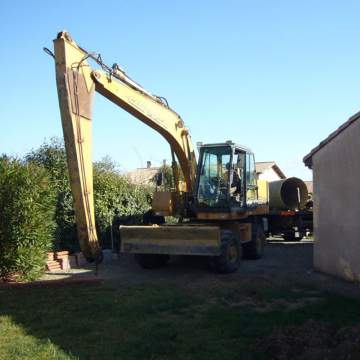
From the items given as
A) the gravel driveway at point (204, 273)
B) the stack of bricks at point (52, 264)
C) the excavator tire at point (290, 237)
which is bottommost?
the gravel driveway at point (204, 273)

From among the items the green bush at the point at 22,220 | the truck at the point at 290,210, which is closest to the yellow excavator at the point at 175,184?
the green bush at the point at 22,220

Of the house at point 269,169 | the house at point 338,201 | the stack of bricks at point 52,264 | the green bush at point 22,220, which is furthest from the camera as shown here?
the house at point 269,169

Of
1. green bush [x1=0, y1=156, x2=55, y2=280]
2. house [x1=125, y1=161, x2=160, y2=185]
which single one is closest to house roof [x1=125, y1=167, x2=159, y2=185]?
house [x1=125, y1=161, x2=160, y2=185]

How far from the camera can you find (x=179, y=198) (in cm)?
1420

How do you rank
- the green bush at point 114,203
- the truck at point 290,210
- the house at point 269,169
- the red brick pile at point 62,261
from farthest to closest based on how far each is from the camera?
the house at point 269,169 → the truck at point 290,210 → the green bush at point 114,203 → the red brick pile at point 62,261

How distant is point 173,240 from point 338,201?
372cm

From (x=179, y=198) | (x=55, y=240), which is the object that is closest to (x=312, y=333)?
(x=179, y=198)

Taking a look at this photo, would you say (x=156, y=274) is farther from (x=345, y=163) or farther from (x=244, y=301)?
(x=345, y=163)

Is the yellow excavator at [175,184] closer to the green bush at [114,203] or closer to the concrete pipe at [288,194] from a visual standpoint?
the green bush at [114,203]

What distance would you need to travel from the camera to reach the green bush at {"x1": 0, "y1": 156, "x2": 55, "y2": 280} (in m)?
11.2

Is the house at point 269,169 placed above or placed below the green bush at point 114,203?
above

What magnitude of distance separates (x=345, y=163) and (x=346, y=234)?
1.47 meters

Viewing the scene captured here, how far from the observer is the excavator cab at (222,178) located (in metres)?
13.2

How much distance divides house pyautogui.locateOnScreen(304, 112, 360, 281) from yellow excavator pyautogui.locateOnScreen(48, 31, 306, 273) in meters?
1.98
